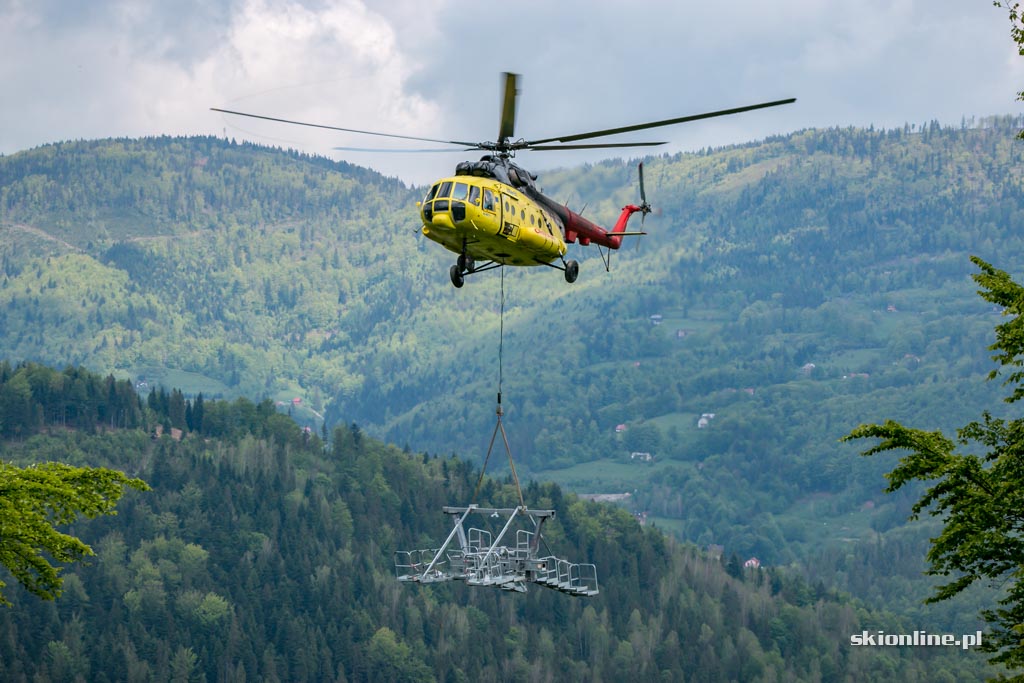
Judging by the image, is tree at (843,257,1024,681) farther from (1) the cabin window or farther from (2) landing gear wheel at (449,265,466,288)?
(2) landing gear wheel at (449,265,466,288)

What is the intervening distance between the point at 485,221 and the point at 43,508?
1721 cm

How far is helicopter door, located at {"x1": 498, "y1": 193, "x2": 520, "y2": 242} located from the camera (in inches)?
2307

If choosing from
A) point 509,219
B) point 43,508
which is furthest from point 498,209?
point 43,508

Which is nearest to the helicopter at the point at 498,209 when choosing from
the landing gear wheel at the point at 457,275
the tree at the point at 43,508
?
the landing gear wheel at the point at 457,275

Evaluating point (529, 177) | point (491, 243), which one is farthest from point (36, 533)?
point (529, 177)

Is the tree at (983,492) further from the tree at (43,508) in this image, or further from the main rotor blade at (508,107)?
the tree at (43,508)

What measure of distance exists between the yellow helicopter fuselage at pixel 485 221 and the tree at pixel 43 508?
1367cm

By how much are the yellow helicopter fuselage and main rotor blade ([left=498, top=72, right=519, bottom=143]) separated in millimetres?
2060

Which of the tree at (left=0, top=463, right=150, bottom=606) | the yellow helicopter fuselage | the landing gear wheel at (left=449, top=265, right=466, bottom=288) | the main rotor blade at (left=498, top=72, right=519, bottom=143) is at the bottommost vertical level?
the tree at (left=0, top=463, right=150, bottom=606)

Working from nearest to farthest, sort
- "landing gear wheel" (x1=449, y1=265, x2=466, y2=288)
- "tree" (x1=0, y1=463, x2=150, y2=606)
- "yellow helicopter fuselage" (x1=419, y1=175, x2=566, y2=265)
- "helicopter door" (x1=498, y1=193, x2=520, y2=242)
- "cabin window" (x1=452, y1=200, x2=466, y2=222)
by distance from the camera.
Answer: "tree" (x1=0, y1=463, x2=150, y2=606)
"cabin window" (x1=452, y1=200, x2=466, y2=222)
"yellow helicopter fuselage" (x1=419, y1=175, x2=566, y2=265)
"helicopter door" (x1=498, y1=193, x2=520, y2=242)
"landing gear wheel" (x1=449, y1=265, x2=466, y2=288)

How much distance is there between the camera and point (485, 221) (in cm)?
5756

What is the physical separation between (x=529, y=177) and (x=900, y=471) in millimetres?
24000

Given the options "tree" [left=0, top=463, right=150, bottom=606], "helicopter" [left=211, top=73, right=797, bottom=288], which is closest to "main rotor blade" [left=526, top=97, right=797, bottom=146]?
"helicopter" [left=211, top=73, right=797, bottom=288]

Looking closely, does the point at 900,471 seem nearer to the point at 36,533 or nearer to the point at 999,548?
the point at 999,548
